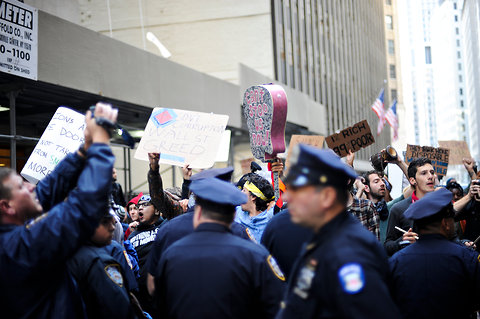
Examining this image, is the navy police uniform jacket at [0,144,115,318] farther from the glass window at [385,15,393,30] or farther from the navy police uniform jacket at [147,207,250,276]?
the glass window at [385,15,393,30]

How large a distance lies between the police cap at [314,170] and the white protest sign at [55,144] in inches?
134

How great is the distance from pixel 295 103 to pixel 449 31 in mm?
159272

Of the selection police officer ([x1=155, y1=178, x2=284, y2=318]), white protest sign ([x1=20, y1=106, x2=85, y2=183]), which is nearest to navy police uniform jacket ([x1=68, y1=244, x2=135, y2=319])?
police officer ([x1=155, y1=178, x2=284, y2=318])

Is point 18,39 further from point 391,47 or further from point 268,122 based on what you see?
point 391,47

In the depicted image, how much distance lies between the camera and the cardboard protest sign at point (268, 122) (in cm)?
582

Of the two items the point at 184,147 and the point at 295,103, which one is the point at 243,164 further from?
the point at 295,103

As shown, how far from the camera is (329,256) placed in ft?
7.95

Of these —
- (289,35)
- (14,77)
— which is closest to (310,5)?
(289,35)

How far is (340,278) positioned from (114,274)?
5.68 feet

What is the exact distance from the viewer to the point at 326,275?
2.41 metres

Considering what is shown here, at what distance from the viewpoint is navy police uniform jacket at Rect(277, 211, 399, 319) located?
2311mm

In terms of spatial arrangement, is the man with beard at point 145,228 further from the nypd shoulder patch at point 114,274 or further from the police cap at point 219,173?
the nypd shoulder patch at point 114,274

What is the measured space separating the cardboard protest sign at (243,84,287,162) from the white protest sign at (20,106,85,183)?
5.75 ft

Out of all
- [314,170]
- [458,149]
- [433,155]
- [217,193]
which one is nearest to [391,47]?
[458,149]
